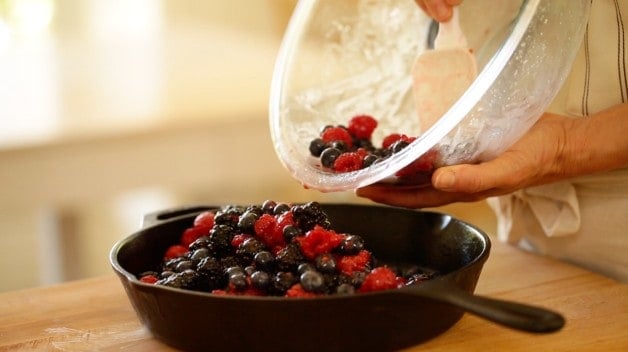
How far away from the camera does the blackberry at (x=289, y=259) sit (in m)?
0.90

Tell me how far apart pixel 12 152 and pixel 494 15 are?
1.36 metres

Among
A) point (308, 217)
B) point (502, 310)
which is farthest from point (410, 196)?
Result: point (502, 310)

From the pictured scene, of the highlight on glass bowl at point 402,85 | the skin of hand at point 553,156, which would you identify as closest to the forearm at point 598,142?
the skin of hand at point 553,156

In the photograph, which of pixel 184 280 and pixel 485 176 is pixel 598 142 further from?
pixel 184 280

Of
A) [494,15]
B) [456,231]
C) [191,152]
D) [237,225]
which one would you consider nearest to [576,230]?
[456,231]

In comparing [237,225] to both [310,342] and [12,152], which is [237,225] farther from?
[12,152]

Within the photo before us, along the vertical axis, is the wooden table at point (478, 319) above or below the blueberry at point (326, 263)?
below

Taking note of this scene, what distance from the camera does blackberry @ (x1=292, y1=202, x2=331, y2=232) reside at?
975 mm

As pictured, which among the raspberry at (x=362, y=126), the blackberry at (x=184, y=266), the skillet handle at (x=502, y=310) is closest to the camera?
the skillet handle at (x=502, y=310)

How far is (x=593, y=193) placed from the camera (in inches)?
46.8

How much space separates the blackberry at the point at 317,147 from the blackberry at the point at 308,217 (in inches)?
5.5

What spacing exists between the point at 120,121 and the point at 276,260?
1492 millimetres

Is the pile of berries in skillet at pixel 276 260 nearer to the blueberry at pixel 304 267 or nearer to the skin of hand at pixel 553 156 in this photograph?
the blueberry at pixel 304 267

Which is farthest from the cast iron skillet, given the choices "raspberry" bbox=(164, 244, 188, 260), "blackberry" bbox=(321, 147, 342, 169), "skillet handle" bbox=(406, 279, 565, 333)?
"blackberry" bbox=(321, 147, 342, 169)
